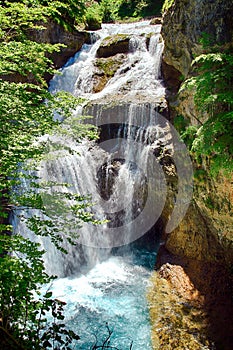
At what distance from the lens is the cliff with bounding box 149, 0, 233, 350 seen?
20.1ft

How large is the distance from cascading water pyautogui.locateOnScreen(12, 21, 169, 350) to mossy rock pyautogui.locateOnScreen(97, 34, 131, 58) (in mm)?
1400

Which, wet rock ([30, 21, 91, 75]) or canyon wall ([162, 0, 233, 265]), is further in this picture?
wet rock ([30, 21, 91, 75])

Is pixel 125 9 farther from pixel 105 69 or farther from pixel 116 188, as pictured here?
pixel 116 188

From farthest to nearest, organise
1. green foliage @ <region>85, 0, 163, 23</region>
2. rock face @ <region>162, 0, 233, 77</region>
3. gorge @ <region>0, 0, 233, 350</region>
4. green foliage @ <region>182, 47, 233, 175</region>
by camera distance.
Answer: green foliage @ <region>85, 0, 163, 23</region>, rock face @ <region>162, 0, 233, 77</region>, gorge @ <region>0, 0, 233, 350</region>, green foliage @ <region>182, 47, 233, 175</region>

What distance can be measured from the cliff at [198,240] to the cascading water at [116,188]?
0.78 m

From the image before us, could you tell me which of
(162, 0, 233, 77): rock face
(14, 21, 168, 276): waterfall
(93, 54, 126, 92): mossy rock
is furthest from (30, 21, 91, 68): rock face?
(162, 0, 233, 77): rock face

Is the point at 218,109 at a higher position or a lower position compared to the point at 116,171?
higher

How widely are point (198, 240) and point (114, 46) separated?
9.23m

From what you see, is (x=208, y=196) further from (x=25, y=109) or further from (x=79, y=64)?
(x=79, y=64)

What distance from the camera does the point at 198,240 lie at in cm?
809

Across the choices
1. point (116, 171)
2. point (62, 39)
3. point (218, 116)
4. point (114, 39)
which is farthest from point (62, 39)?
point (218, 116)

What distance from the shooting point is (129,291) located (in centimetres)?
750

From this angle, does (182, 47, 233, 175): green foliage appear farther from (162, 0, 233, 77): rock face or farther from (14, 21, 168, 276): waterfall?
(14, 21, 168, 276): waterfall

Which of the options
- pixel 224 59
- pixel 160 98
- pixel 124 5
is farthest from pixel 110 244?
pixel 124 5
